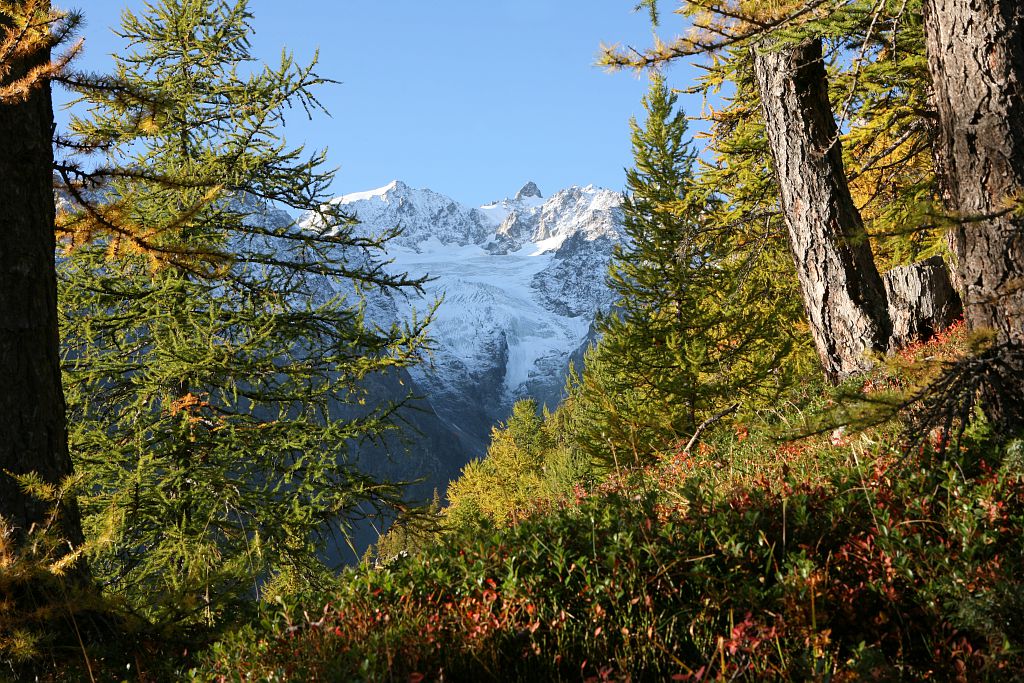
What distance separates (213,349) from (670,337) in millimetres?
8472

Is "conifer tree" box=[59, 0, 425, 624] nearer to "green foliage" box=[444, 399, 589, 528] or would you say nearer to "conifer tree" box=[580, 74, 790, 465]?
"conifer tree" box=[580, 74, 790, 465]

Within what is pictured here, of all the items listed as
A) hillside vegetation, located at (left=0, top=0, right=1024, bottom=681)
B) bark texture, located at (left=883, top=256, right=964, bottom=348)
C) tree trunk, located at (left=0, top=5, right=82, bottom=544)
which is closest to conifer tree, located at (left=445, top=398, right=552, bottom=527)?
hillside vegetation, located at (left=0, top=0, right=1024, bottom=681)

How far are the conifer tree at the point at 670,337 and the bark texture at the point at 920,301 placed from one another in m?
4.72

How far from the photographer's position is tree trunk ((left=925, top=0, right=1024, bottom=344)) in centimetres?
350

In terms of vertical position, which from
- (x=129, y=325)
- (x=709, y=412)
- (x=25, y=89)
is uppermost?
A: (x=25, y=89)

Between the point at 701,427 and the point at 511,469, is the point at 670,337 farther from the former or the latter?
the point at 511,469

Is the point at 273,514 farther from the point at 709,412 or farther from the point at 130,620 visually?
the point at 709,412

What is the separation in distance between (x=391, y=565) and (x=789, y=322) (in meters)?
12.7

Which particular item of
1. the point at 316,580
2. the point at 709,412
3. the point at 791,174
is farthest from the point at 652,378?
the point at 316,580

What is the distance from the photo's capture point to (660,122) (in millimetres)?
16203

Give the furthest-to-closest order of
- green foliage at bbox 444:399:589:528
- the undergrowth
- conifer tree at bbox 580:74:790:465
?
green foliage at bbox 444:399:589:528 < conifer tree at bbox 580:74:790:465 < the undergrowth

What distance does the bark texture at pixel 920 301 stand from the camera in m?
6.50

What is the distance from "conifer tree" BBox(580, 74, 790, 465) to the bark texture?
4.72 meters

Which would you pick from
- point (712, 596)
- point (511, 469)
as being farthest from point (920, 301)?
point (511, 469)
